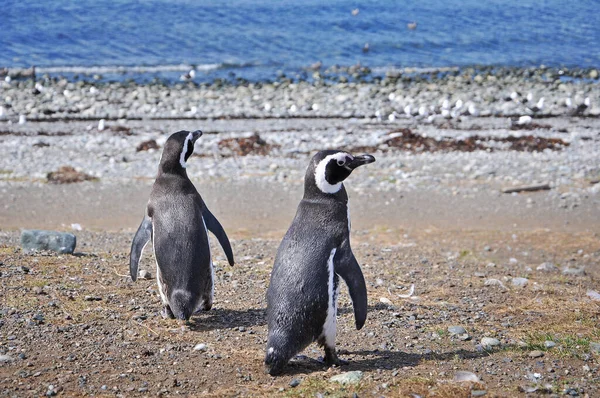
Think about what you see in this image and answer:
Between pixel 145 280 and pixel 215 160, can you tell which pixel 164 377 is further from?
pixel 215 160

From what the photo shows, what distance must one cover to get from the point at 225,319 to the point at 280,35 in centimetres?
3238

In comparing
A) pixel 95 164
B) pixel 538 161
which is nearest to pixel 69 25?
pixel 95 164

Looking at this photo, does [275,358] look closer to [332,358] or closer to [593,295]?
[332,358]

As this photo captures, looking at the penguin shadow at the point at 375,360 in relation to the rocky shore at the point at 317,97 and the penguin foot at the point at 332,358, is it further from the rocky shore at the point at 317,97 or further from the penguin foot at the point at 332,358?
the rocky shore at the point at 317,97

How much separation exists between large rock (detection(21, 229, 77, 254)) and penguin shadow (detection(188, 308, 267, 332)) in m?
1.92

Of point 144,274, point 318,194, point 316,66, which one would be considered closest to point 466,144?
point 144,274

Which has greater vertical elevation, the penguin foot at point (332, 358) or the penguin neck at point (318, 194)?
the penguin neck at point (318, 194)

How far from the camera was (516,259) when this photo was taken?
7.82m

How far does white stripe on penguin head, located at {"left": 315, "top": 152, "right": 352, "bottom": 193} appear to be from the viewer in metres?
4.40

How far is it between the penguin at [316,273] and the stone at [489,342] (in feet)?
3.09

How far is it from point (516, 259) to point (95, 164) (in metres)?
7.11

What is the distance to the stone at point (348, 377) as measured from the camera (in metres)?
4.09

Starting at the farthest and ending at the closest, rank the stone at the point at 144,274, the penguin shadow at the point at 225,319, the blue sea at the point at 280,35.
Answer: the blue sea at the point at 280,35, the stone at the point at 144,274, the penguin shadow at the point at 225,319

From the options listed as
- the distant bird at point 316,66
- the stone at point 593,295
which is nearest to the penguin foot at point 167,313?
the stone at point 593,295
